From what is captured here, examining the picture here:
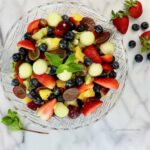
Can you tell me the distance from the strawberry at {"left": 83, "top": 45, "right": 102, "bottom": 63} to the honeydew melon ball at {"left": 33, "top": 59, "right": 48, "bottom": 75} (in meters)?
0.11

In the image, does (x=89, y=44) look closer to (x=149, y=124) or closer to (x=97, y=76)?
(x=97, y=76)

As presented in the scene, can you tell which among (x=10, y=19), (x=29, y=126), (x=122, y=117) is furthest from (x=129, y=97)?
(x=10, y=19)

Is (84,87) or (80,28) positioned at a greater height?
(80,28)

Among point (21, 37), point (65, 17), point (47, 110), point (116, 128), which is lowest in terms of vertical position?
point (116, 128)

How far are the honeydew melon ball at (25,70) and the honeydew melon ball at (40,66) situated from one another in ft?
0.08

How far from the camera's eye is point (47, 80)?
3.64ft

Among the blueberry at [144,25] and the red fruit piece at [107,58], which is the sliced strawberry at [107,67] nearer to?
the red fruit piece at [107,58]

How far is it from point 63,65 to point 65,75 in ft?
0.09

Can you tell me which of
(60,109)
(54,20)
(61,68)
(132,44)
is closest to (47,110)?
(60,109)

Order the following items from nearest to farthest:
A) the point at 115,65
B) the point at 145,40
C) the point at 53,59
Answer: the point at 53,59, the point at 115,65, the point at 145,40

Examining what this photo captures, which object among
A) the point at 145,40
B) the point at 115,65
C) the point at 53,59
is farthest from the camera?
the point at 145,40

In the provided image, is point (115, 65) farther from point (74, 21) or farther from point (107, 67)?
point (74, 21)

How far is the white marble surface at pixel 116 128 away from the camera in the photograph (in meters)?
1.30

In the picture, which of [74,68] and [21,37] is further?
[21,37]
